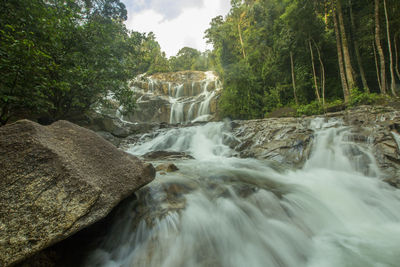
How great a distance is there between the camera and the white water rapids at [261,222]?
6.31 feet

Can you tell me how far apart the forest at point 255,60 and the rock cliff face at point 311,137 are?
266 centimetres

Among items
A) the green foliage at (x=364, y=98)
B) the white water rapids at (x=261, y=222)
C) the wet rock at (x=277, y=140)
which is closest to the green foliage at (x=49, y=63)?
the white water rapids at (x=261, y=222)

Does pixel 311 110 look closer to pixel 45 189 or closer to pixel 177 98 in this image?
pixel 45 189

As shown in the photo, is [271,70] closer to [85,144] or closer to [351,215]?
[351,215]

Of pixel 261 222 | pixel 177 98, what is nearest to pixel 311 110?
pixel 261 222

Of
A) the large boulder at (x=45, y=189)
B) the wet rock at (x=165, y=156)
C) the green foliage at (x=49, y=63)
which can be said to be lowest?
the wet rock at (x=165, y=156)

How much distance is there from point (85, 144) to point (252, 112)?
406 inches

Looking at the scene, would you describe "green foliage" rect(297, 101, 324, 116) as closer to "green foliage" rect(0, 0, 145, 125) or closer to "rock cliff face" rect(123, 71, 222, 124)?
"rock cliff face" rect(123, 71, 222, 124)

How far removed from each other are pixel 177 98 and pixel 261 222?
65.6ft

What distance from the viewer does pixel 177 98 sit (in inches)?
838

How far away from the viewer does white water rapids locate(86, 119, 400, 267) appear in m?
1.92

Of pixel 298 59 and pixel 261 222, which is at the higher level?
pixel 298 59

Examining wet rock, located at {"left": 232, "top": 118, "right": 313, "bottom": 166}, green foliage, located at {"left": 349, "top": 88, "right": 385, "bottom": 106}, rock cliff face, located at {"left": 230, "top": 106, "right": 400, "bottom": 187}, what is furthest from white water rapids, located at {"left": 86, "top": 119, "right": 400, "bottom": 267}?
green foliage, located at {"left": 349, "top": 88, "right": 385, "bottom": 106}

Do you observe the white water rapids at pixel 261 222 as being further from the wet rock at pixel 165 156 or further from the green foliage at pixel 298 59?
the green foliage at pixel 298 59
